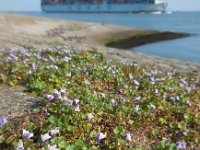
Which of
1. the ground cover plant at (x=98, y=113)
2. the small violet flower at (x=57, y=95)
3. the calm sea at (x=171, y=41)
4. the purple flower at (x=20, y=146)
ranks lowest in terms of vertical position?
the calm sea at (x=171, y=41)

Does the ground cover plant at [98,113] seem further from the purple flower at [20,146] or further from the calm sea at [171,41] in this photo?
the calm sea at [171,41]

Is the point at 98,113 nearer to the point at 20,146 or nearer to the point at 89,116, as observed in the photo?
the point at 89,116

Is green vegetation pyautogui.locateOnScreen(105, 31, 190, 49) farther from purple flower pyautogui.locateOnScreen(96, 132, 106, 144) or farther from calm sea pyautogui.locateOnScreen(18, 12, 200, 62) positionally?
purple flower pyautogui.locateOnScreen(96, 132, 106, 144)

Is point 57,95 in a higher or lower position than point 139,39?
higher

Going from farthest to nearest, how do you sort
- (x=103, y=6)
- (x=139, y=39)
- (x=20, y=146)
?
(x=103, y=6), (x=139, y=39), (x=20, y=146)

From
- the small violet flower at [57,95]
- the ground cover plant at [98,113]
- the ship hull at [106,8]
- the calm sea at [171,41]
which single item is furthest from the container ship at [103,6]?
the small violet flower at [57,95]

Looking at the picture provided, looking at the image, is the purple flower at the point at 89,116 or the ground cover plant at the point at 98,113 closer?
the ground cover plant at the point at 98,113

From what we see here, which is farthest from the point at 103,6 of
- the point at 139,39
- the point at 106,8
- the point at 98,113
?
the point at 98,113

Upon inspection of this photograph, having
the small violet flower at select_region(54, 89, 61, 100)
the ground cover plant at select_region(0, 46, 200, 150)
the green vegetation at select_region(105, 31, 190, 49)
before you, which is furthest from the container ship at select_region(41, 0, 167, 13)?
the small violet flower at select_region(54, 89, 61, 100)
